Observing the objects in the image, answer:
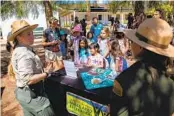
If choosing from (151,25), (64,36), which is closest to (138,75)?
(151,25)

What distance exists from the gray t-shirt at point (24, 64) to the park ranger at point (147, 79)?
4.03 ft

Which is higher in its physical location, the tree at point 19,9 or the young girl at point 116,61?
the tree at point 19,9

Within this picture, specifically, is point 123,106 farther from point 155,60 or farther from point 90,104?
point 90,104

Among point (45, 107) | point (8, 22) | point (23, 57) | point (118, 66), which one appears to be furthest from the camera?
point (8, 22)

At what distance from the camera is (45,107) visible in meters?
2.88

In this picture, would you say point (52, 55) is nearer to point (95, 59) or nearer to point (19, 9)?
point (95, 59)

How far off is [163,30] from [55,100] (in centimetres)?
191

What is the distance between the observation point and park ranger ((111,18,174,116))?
162 cm

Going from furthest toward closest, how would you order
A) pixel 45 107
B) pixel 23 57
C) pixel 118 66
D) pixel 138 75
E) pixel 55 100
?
pixel 118 66
pixel 55 100
pixel 45 107
pixel 23 57
pixel 138 75

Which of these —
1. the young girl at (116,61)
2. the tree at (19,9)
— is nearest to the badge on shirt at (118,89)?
the young girl at (116,61)

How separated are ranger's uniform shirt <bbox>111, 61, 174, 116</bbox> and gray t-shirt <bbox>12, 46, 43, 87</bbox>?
4.01 ft

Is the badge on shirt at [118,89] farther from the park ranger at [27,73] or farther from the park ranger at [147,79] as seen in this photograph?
the park ranger at [27,73]

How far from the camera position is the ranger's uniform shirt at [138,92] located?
1.61 metres

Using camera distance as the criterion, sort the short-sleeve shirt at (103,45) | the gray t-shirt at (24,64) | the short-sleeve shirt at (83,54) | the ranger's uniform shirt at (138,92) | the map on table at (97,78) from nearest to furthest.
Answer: the ranger's uniform shirt at (138,92) < the gray t-shirt at (24,64) < the map on table at (97,78) < the short-sleeve shirt at (83,54) < the short-sleeve shirt at (103,45)
